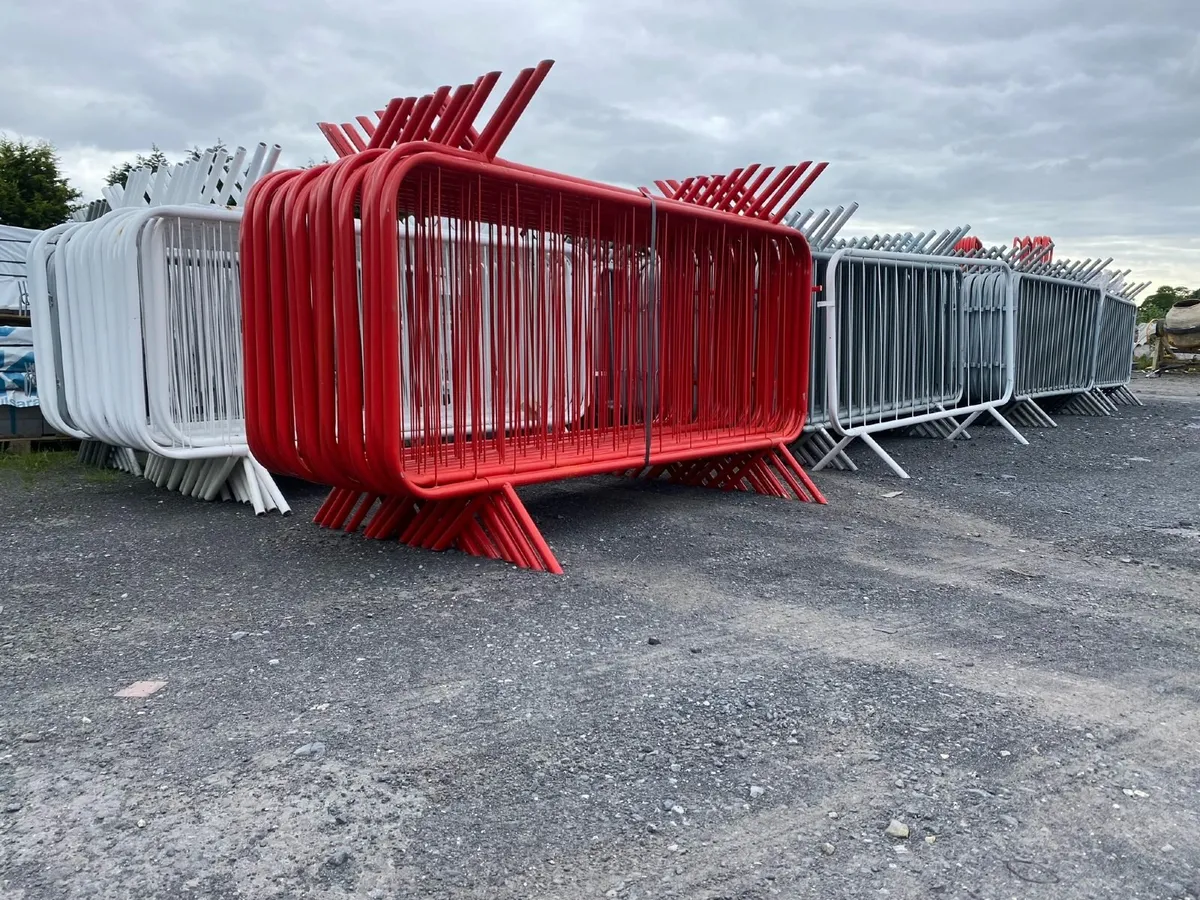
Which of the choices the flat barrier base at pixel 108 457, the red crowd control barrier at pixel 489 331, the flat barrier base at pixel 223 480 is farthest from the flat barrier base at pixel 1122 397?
the flat barrier base at pixel 108 457

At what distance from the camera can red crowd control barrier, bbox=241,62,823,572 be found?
4742mm

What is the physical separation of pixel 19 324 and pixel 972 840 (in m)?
10.9

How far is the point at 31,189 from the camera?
24.6 meters

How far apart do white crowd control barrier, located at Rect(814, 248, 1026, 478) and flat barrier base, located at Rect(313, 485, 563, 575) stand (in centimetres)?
414

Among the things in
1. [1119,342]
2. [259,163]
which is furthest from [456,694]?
[1119,342]

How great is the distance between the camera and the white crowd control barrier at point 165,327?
6535 millimetres

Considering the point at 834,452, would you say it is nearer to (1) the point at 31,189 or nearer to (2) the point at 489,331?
(2) the point at 489,331

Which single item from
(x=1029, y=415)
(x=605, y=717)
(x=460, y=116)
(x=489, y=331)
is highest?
(x=460, y=116)

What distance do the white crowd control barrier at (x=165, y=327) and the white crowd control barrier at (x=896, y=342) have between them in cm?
494

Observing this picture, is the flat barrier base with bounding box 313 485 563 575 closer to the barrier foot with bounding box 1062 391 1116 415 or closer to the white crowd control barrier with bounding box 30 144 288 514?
the white crowd control barrier with bounding box 30 144 288 514

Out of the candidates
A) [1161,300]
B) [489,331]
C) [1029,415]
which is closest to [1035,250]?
[1029,415]

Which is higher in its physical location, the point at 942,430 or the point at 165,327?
the point at 165,327

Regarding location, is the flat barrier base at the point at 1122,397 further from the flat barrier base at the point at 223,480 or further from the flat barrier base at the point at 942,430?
the flat barrier base at the point at 223,480

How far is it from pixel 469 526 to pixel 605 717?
242cm
